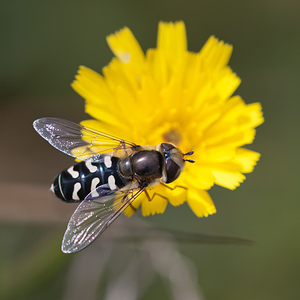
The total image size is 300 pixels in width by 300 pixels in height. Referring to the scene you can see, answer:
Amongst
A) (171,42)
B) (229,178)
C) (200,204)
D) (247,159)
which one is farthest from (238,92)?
(200,204)

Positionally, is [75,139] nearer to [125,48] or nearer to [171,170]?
[171,170]

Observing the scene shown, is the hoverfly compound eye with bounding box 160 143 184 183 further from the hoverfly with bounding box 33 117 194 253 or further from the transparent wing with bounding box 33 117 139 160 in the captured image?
the transparent wing with bounding box 33 117 139 160

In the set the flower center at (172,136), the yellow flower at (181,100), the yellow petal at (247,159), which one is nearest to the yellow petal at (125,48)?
the yellow flower at (181,100)

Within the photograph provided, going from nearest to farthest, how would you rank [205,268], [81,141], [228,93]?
[81,141] → [228,93] → [205,268]

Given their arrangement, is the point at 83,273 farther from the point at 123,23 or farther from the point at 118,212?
the point at 123,23

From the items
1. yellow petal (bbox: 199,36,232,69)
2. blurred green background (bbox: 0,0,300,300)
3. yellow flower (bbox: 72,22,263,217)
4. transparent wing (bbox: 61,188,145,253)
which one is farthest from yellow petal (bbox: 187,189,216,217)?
blurred green background (bbox: 0,0,300,300)
